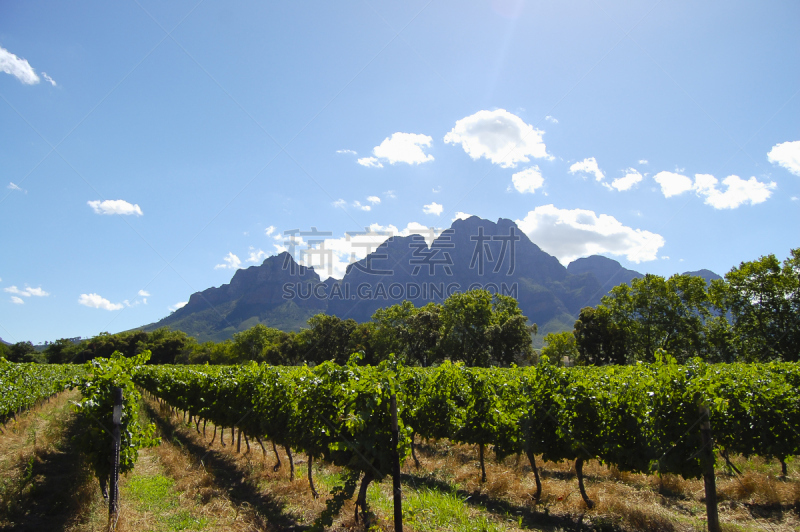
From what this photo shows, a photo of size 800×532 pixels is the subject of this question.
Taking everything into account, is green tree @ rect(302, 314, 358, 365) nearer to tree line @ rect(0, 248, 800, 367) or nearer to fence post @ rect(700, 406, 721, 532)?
tree line @ rect(0, 248, 800, 367)

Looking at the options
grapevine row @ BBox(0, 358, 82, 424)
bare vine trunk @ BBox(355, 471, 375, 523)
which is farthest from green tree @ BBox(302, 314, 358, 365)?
bare vine trunk @ BBox(355, 471, 375, 523)

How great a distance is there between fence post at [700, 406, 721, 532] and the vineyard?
0.08m

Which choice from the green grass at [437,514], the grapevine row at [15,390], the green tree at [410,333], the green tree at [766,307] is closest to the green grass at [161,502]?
the green grass at [437,514]

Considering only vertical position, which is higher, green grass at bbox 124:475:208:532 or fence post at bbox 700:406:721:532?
fence post at bbox 700:406:721:532

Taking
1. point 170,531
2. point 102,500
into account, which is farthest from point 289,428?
point 102,500

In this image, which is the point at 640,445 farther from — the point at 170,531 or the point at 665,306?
the point at 665,306

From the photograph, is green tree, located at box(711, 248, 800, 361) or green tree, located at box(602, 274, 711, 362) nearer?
green tree, located at box(711, 248, 800, 361)

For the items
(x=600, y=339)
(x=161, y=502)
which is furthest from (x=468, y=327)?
(x=161, y=502)

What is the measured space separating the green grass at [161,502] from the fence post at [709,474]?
8.89 m

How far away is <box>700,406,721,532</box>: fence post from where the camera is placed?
6.09 m

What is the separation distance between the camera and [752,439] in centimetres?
952

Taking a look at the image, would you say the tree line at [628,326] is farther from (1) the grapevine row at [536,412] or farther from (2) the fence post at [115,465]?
(2) the fence post at [115,465]

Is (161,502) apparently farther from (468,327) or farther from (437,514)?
(468,327)

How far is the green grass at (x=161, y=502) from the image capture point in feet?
24.6
